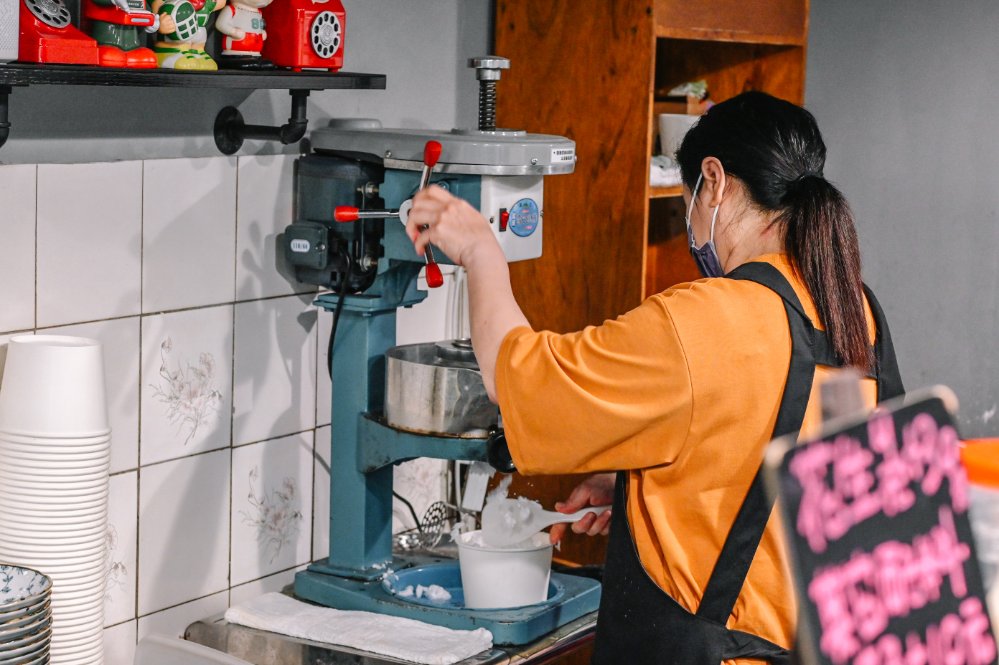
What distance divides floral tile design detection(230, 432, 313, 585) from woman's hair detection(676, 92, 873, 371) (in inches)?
37.8

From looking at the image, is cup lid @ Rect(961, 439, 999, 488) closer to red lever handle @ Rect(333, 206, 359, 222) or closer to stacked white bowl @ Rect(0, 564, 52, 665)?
red lever handle @ Rect(333, 206, 359, 222)

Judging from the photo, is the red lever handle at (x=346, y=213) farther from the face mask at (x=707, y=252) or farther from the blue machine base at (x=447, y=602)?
the blue machine base at (x=447, y=602)

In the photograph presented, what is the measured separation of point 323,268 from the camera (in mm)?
2111

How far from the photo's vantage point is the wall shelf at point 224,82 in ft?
5.05

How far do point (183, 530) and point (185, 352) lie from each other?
0.99 feet

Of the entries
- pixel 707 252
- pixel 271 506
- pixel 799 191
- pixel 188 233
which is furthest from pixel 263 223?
pixel 799 191

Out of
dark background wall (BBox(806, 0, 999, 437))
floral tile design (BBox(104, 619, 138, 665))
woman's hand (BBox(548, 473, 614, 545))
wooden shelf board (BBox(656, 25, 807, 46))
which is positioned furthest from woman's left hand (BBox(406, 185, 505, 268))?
dark background wall (BBox(806, 0, 999, 437))

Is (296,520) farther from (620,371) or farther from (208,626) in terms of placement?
(620,371)

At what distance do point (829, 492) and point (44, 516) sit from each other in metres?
1.11

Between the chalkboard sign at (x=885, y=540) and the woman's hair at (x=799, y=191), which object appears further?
the woman's hair at (x=799, y=191)

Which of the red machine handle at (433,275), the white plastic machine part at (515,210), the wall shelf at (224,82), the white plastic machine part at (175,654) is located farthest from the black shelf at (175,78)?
the white plastic machine part at (175,654)

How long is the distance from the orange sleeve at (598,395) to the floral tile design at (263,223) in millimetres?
736

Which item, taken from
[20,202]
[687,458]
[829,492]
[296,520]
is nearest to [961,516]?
[829,492]

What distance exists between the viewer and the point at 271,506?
2252mm
